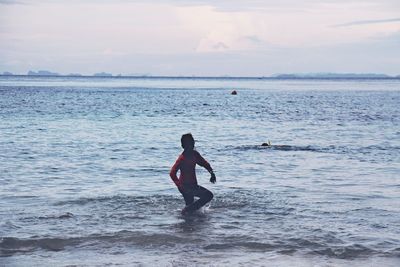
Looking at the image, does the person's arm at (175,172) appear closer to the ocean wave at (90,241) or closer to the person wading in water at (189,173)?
the person wading in water at (189,173)

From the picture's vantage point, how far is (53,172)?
67.1 ft

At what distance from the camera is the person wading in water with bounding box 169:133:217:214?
42.0ft

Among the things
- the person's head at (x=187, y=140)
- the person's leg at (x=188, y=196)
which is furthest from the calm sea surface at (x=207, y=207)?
the person's head at (x=187, y=140)

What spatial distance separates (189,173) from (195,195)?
568 millimetres

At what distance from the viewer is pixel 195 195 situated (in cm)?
1332

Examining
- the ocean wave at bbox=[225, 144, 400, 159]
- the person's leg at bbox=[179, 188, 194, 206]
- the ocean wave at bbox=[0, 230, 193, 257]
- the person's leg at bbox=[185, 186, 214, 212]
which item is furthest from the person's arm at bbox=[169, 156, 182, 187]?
the ocean wave at bbox=[225, 144, 400, 159]

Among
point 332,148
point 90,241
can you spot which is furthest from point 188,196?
point 332,148

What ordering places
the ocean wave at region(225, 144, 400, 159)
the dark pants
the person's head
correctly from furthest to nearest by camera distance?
1. the ocean wave at region(225, 144, 400, 159)
2. the dark pants
3. the person's head

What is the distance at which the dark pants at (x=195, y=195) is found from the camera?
13.2 m

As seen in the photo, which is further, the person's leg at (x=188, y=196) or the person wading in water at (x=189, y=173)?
the person's leg at (x=188, y=196)

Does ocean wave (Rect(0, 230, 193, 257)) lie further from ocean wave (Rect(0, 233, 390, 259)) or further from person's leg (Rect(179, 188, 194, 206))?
person's leg (Rect(179, 188, 194, 206))

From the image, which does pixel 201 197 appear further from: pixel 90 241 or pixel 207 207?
pixel 90 241

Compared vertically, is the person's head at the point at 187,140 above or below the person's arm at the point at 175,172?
above

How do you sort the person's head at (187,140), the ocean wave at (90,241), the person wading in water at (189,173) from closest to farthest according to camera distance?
the ocean wave at (90,241) < the person's head at (187,140) < the person wading in water at (189,173)
